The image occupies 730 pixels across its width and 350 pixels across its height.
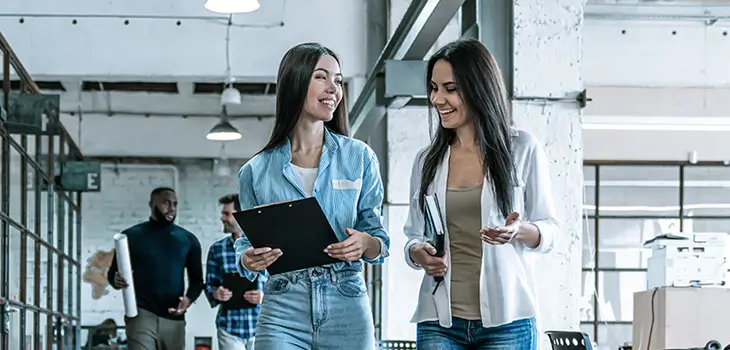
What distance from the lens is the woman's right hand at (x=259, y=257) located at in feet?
9.07

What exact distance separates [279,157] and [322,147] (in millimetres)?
112

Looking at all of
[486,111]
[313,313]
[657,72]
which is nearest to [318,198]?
[313,313]

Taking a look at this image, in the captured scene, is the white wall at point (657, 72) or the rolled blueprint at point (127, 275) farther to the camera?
the white wall at point (657, 72)

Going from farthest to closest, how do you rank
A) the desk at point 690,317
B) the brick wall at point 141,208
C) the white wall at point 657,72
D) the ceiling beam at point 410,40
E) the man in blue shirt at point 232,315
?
the brick wall at point 141,208 < the white wall at point 657,72 < the desk at point 690,317 < the man in blue shirt at point 232,315 < the ceiling beam at point 410,40

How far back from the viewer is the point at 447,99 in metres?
2.79

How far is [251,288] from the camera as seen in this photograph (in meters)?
6.73

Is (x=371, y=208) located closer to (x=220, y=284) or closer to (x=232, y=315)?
(x=232, y=315)

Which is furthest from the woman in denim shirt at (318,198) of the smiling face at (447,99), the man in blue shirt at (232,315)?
the man in blue shirt at (232,315)

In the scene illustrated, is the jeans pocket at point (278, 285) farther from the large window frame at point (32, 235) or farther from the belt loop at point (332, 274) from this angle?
the large window frame at point (32, 235)

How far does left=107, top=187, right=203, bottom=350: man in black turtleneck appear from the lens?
273 inches

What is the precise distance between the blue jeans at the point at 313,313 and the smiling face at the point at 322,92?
39 centimetres

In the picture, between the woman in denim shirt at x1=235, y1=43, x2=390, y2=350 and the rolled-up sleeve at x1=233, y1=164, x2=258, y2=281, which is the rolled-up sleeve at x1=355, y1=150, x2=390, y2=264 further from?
the rolled-up sleeve at x1=233, y1=164, x2=258, y2=281

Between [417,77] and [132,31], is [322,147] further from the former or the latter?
[132,31]

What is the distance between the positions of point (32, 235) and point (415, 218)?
6.95 metres
